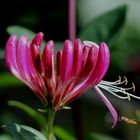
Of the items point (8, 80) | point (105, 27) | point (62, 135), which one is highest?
point (105, 27)

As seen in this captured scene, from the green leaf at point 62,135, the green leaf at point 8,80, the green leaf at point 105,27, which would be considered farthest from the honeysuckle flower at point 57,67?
the green leaf at point 8,80

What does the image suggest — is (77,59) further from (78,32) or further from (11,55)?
(78,32)

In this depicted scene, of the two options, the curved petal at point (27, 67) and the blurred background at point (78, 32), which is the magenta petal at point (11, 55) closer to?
the curved petal at point (27, 67)

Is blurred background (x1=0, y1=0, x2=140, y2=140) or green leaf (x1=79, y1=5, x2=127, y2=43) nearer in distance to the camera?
green leaf (x1=79, y1=5, x2=127, y2=43)

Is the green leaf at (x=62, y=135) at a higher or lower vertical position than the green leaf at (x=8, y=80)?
lower

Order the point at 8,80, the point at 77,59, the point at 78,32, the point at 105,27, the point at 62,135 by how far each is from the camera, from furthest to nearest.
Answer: the point at 78,32 → the point at 8,80 → the point at 105,27 → the point at 62,135 → the point at 77,59

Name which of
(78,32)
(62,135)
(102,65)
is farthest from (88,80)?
(78,32)

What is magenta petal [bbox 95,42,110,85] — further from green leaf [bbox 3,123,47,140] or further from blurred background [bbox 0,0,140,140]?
blurred background [bbox 0,0,140,140]

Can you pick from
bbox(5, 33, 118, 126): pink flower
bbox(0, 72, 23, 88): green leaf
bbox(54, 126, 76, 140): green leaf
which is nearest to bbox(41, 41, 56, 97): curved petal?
bbox(5, 33, 118, 126): pink flower

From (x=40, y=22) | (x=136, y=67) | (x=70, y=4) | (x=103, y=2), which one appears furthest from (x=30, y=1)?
(x=70, y=4)
